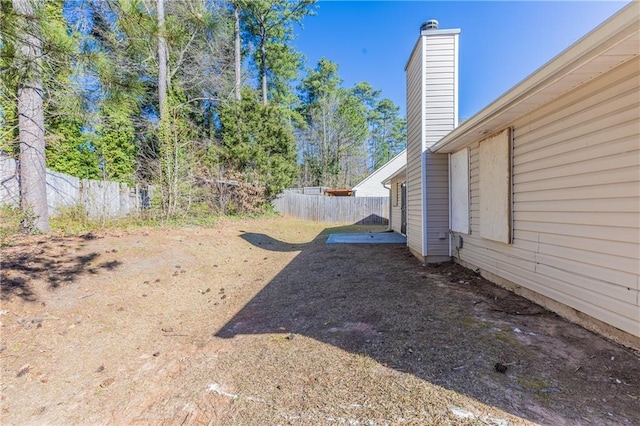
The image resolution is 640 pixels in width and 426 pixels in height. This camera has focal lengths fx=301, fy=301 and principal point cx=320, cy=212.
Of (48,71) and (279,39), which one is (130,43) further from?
(279,39)

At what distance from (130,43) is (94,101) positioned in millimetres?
1145

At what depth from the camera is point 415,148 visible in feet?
21.4

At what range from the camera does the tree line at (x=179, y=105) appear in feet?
11.6

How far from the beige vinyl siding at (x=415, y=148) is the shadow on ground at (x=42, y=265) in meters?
5.59

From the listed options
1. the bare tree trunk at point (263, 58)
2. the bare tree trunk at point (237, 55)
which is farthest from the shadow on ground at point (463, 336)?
the bare tree trunk at point (263, 58)

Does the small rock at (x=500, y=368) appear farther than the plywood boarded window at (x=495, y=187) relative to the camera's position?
No

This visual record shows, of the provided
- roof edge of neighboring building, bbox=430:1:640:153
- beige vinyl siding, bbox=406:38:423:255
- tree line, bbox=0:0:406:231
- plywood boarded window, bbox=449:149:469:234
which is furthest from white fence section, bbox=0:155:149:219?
roof edge of neighboring building, bbox=430:1:640:153

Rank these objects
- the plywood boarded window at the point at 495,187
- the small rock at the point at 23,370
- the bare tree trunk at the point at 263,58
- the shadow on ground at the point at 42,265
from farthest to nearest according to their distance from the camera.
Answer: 1. the bare tree trunk at the point at 263,58
2. the plywood boarded window at the point at 495,187
3. the shadow on ground at the point at 42,265
4. the small rock at the point at 23,370

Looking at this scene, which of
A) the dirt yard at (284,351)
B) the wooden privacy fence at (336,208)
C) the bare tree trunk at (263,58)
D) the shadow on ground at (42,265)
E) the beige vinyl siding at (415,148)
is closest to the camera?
the dirt yard at (284,351)

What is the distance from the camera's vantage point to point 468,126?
4.29 meters

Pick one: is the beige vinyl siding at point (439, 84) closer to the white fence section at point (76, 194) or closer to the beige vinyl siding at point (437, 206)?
the beige vinyl siding at point (437, 206)

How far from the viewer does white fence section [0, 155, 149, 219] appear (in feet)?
19.6

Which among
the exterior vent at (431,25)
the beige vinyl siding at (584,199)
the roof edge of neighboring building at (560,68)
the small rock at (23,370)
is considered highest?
the exterior vent at (431,25)

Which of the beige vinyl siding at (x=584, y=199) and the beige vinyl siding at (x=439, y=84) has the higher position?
the beige vinyl siding at (x=439, y=84)
